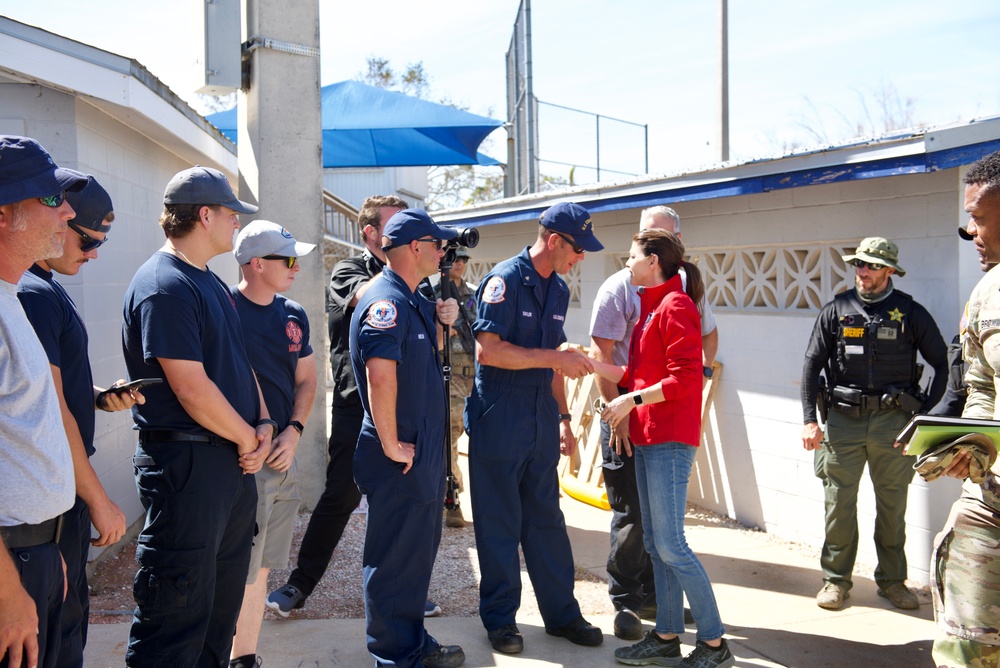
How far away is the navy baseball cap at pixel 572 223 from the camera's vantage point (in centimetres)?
430

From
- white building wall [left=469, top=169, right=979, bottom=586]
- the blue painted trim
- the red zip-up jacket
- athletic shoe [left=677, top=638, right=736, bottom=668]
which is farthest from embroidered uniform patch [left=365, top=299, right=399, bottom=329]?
white building wall [left=469, top=169, right=979, bottom=586]

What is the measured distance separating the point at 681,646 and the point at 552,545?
2.62 feet

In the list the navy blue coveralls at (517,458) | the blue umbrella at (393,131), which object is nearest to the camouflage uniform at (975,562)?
the navy blue coveralls at (517,458)

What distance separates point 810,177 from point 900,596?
2.43 meters

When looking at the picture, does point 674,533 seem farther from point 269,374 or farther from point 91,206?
point 91,206

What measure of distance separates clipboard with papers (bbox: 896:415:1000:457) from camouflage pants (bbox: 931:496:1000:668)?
1.07 ft

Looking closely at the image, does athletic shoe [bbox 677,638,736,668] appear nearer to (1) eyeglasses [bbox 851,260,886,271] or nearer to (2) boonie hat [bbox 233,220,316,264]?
(1) eyeglasses [bbox 851,260,886,271]

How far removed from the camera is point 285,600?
4.68m

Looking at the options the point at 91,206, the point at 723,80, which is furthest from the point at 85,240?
the point at 723,80

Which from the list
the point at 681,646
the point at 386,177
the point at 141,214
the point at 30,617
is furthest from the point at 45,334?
Answer: the point at 386,177

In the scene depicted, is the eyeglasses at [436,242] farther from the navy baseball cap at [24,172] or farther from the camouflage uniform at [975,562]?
the camouflage uniform at [975,562]

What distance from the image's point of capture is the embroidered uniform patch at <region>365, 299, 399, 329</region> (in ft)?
11.9

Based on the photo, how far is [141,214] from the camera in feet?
20.6

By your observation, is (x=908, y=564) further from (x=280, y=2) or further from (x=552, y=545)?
(x=280, y=2)
